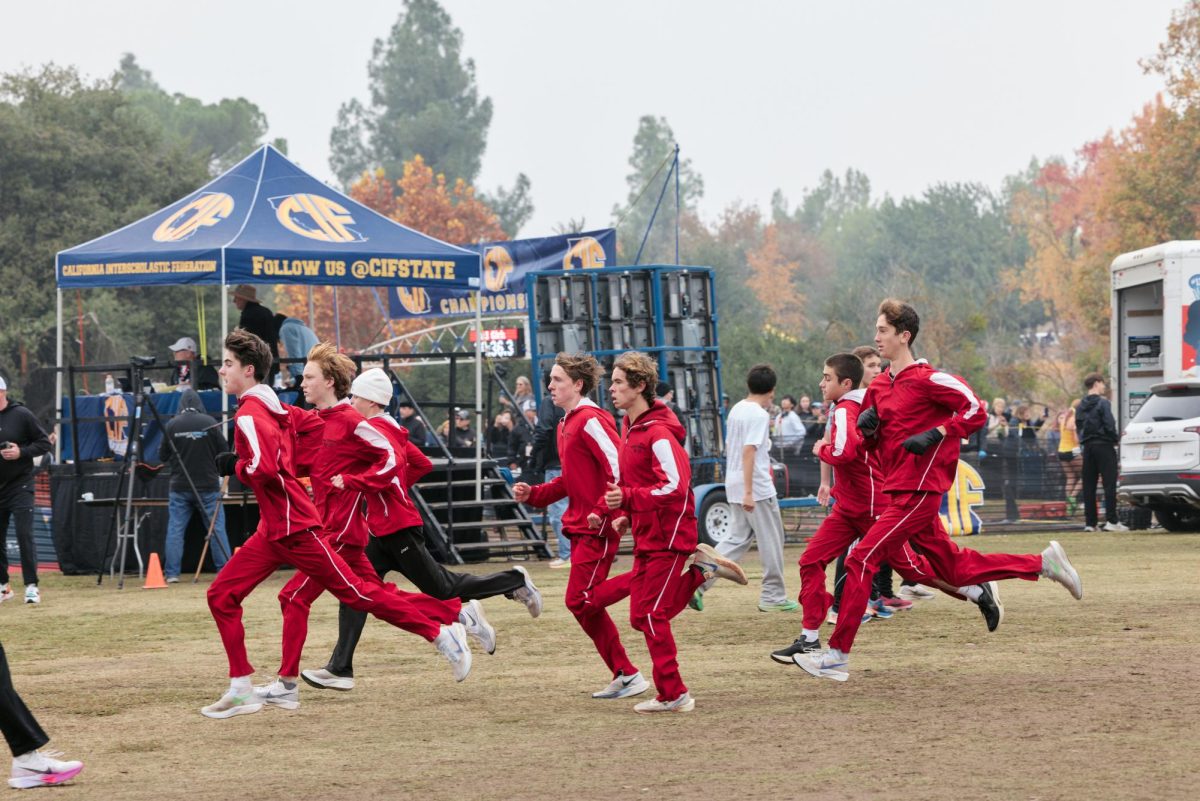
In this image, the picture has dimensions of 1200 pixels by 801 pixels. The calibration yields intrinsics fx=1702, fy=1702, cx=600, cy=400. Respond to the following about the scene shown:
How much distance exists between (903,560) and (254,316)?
34.2 ft

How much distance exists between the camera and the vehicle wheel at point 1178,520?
72.6 feet

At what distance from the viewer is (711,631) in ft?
38.7

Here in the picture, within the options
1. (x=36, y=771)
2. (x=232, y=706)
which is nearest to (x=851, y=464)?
(x=232, y=706)

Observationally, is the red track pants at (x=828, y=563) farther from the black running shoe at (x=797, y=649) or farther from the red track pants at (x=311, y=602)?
the red track pants at (x=311, y=602)

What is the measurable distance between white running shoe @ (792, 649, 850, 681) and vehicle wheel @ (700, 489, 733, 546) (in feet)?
32.8

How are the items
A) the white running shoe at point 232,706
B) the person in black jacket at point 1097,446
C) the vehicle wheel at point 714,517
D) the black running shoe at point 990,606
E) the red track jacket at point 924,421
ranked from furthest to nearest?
the person in black jacket at point 1097,446 → the vehicle wheel at point 714,517 → the black running shoe at point 990,606 → the red track jacket at point 924,421 → the white running shoe at point 232,706

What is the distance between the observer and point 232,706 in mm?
8617

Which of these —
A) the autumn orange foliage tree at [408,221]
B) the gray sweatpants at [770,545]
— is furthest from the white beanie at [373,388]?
→ the autumn orange foliage tree at [408,221]

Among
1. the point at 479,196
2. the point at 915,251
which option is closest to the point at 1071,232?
the point at 915,251

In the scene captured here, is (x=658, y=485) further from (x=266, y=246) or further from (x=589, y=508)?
(x=266, y=246)

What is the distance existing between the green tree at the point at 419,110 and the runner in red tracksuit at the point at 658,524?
93.6 metres

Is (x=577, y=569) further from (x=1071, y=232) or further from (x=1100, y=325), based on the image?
(x=1071, y=232)

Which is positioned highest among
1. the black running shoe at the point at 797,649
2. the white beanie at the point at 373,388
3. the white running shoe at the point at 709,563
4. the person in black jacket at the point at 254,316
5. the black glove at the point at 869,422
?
the person in black jacket at the point at 254,316

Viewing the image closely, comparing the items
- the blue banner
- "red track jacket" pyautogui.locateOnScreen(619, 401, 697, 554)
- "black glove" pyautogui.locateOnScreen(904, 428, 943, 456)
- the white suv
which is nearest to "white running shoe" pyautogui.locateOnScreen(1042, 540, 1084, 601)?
"black glove" pyautogui.locateOnScreen(904, 428, 943, 456)
